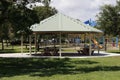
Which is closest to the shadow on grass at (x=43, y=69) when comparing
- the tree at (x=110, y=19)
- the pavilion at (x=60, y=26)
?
the pavilion at (x=60, y=26)

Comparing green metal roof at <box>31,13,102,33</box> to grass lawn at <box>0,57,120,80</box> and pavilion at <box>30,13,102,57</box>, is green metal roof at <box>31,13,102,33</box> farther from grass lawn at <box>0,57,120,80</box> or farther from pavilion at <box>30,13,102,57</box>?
grass lawn at <box>0,57,120,80</box>

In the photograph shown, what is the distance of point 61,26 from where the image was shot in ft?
117

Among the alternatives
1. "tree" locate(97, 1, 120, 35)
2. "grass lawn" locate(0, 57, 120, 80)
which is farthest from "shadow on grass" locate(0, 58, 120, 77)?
"tree" locate(97, 1, 120, 35)

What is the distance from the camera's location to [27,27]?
2247cm

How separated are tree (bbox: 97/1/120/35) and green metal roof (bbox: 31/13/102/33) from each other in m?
7.69

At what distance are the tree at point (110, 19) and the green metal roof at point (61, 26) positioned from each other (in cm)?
769

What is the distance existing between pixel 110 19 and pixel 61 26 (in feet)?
35.9

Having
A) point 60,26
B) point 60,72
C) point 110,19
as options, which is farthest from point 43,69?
point 110,19

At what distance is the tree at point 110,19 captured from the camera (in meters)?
43.8

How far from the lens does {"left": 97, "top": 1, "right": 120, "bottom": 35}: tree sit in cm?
4384

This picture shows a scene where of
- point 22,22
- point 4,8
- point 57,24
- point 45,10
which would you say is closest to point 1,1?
point 4,8

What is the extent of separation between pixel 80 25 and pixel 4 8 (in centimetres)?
1627

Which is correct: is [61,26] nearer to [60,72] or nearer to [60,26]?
[60,26]

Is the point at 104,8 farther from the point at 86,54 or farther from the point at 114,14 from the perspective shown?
the point at 86,54
